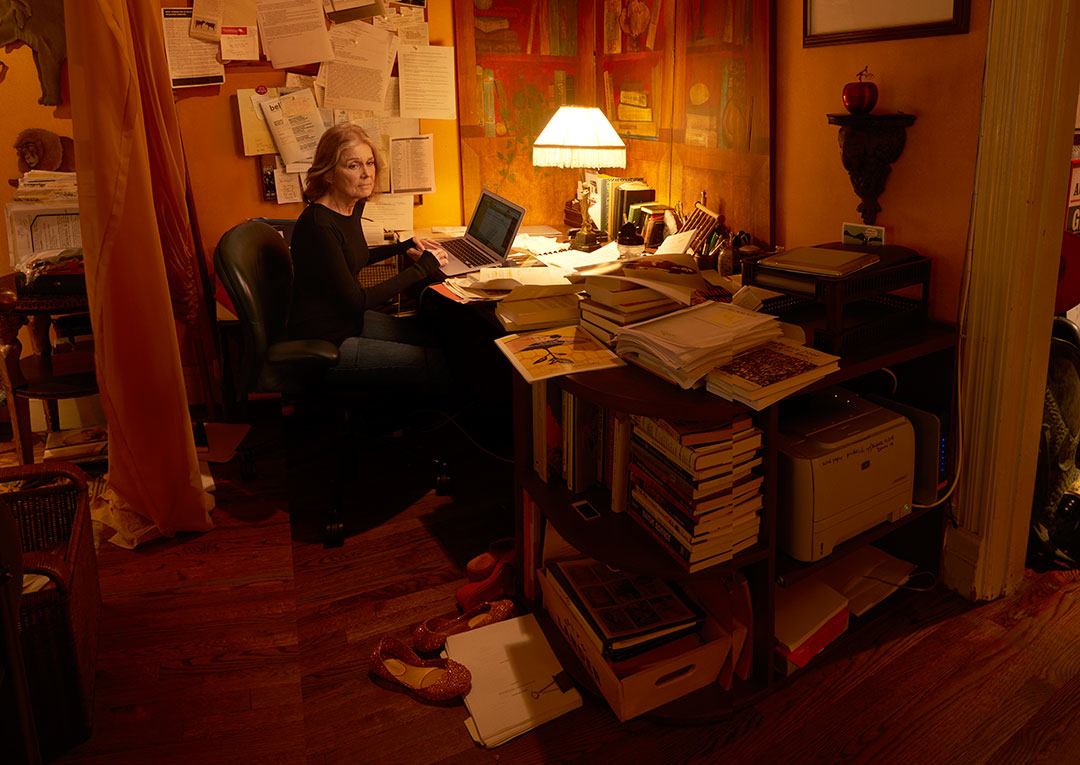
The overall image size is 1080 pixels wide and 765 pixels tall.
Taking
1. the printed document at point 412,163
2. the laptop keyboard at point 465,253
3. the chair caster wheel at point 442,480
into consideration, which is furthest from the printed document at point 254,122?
the chair caster wheel at point 442,480

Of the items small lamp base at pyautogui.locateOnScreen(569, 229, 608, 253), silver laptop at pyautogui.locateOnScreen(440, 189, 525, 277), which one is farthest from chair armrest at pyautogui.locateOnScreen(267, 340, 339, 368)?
small lamp base at pyautogui.locateOnScreen(569, 229, 608, 253)

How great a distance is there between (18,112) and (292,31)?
1041mm

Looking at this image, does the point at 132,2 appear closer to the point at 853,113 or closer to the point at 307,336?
the point at 307,336

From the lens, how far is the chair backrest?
2.29 metres

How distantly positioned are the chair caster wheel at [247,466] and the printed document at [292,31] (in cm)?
150

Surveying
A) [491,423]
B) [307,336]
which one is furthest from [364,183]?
[491,423]

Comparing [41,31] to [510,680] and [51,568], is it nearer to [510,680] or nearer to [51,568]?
[51,568]

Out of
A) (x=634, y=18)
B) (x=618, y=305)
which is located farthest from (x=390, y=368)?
(x=634, y=18)

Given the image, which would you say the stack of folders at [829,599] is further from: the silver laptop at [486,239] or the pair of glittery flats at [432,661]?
the silver laptop at [486,239]

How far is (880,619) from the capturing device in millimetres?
2082

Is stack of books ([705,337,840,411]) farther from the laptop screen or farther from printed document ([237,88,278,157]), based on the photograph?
printed document ([237,88,278,157])

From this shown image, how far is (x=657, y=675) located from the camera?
1771 mm

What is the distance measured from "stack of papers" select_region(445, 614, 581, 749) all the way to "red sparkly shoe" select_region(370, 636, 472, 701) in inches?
1.3

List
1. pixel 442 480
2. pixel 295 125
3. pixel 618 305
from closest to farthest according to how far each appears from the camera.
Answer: pixel 618 305 < pixel 442 480 < pixel 295 125
